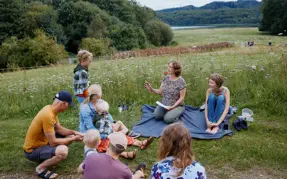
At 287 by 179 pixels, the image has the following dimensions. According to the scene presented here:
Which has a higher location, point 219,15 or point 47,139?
point 219,15

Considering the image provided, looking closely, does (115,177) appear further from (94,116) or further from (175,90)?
(175,90)

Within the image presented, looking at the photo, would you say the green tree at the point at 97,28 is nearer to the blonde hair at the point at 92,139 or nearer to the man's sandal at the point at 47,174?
the man's sandal at the point at 47,174

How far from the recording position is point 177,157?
2566mm

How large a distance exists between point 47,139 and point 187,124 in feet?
9.69

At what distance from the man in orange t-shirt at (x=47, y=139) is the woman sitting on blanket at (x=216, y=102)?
2.84m

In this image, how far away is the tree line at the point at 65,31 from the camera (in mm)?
37000

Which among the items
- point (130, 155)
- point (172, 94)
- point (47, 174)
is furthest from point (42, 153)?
point (172, 94)

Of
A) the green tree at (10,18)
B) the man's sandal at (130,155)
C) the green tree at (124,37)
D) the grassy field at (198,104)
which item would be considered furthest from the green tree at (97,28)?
the man's sandal at (130,155)

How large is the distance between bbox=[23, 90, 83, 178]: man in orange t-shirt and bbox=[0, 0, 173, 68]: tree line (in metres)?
31.1

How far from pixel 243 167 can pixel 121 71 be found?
5.30 m

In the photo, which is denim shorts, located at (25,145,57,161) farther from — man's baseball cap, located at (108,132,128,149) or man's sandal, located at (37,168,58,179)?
man's baseball cap, located at (108,132,128,149)

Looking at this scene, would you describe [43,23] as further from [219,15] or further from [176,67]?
[219,15]

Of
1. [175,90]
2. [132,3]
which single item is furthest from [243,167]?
[132,3]

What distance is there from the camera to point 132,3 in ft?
227
